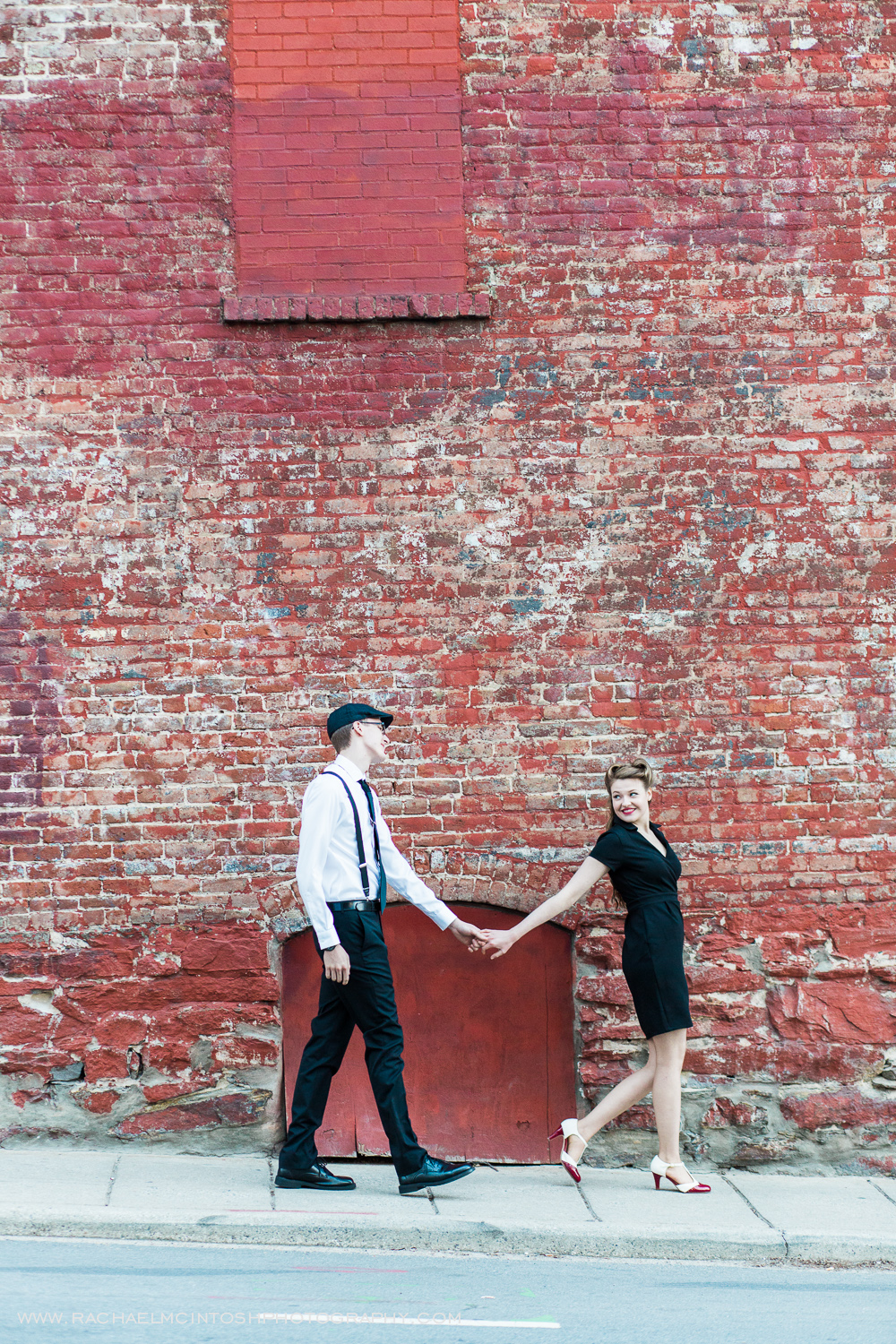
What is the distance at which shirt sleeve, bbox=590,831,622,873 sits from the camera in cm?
552

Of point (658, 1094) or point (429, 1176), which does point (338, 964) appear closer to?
point (429, 1176)

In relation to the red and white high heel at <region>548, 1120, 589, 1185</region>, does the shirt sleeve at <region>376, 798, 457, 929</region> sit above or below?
above

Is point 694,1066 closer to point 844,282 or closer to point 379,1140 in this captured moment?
point 379,1140

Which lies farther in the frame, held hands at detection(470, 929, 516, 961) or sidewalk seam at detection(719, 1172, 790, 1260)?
held hands at detection(470, 929, 516, 961)

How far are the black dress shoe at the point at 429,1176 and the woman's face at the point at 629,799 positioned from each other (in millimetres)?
1706

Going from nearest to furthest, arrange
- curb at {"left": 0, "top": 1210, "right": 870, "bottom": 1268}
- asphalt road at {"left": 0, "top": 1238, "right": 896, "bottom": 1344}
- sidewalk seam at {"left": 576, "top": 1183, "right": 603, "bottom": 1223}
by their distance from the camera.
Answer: asphalt road at {"left": 0, "top": 1238, "right": 896, "bottom": 1344}, curb at {"left": 0, "top": 1210, "right": 870, "bottom": 1268}, sidewalk seam at {"left": 576, "top": 1183, "right": 603, "bottom": 1223}

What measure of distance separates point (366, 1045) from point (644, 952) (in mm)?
1312

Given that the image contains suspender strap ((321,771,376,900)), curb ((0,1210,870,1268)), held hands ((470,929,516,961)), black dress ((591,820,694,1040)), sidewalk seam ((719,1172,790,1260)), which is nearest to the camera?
curb ((0,1210,870,1268))

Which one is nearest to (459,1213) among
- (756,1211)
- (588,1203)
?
(588,1203)

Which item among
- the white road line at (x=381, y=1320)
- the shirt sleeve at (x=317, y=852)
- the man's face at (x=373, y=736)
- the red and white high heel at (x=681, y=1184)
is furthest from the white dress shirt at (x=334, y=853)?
the red and white high heel at (x=681, y=1184)

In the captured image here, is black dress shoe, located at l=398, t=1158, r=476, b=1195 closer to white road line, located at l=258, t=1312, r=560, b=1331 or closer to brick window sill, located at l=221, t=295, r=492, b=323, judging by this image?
white road line, located at l=258, t=1312, r=560, b=1331

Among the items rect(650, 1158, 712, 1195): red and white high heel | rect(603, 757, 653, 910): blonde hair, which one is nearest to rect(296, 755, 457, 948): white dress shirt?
rect(603, 757, 653, 910): blonde hair

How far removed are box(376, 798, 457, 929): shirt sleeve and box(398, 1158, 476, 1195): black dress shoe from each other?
3.28 ft

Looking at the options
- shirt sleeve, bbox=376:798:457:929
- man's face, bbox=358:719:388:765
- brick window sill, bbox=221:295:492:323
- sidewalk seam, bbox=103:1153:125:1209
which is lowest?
sidewalk seam, bbox=103:1153:125:1209
